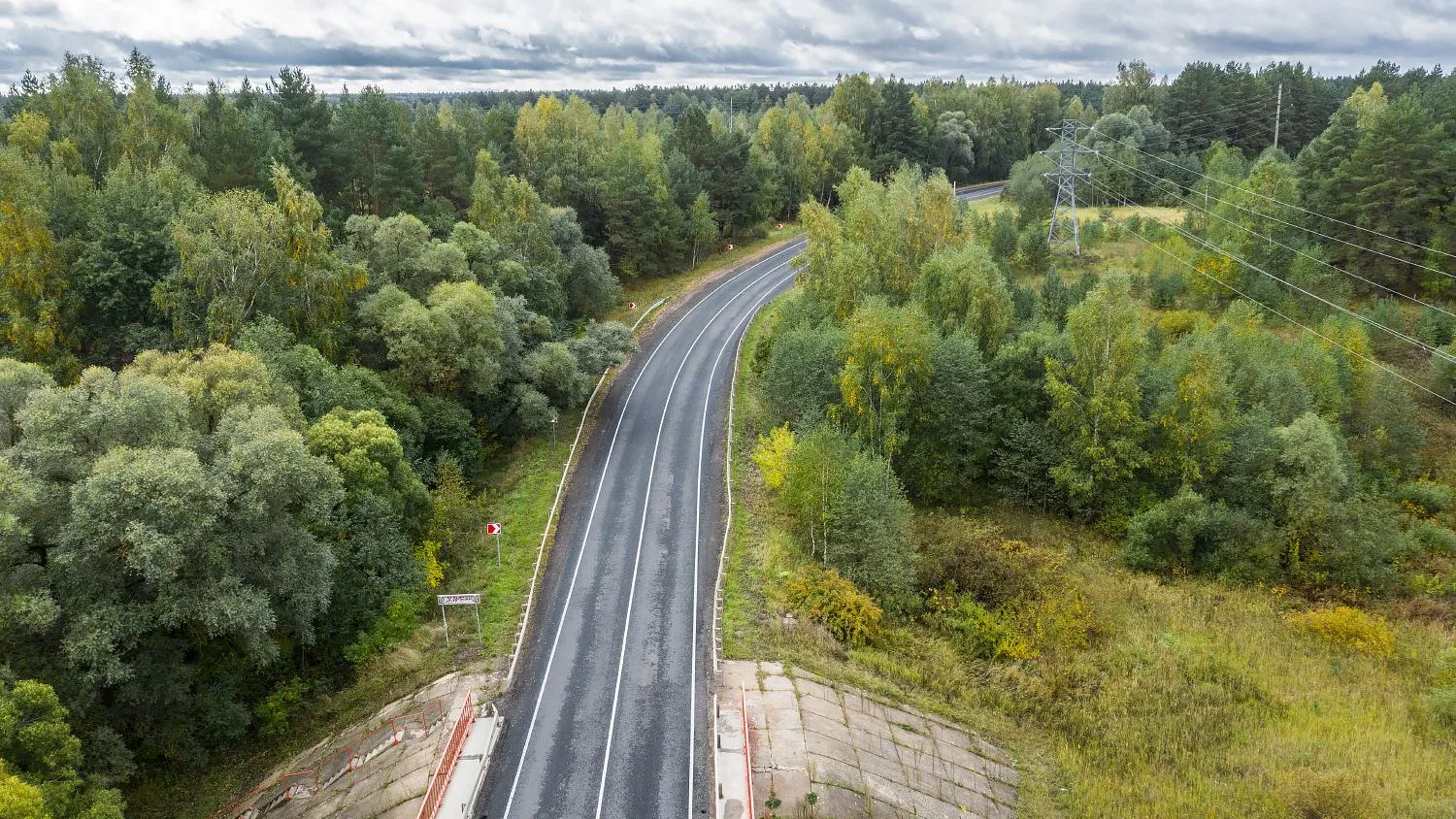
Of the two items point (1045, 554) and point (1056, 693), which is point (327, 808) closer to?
point (1056, 693)

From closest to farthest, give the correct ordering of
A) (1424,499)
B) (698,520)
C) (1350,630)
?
(1350,630) < (698,520) < (1424,499)

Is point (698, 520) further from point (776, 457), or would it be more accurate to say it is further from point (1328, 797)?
point (1328, 797)

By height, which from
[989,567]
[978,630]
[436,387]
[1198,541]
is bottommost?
[978,630]

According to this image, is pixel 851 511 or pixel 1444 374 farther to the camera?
pixel 1444 374

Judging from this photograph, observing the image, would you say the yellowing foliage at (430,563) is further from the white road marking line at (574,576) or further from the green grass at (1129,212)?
the green grass at (1129,212)

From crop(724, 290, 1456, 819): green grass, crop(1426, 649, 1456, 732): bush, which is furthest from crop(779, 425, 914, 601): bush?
crop(1426, 649, 1456, 732): bush

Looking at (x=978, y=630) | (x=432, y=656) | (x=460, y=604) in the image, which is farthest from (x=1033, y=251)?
(x=432, y=656)
